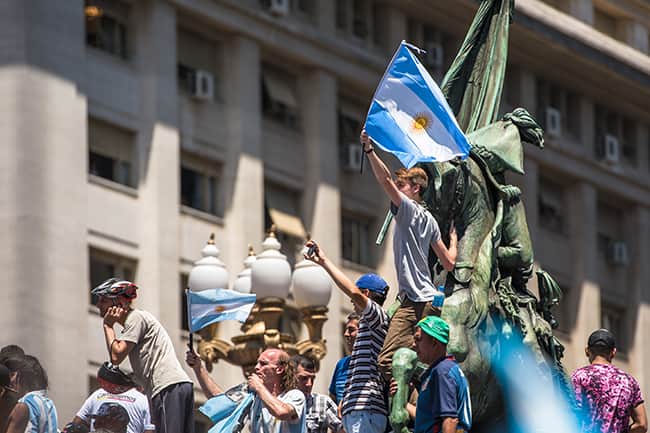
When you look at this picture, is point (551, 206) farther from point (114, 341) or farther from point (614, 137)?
point (114, 341)

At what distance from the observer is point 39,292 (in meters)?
41.6

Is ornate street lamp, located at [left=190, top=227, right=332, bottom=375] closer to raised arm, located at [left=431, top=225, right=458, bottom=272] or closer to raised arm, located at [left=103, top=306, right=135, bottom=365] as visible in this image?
raised arm, located at [left=103, top=306, right=135, bottom=365]

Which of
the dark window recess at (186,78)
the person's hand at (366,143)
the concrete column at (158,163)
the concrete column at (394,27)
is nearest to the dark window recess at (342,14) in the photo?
the concrete column at (394,27)

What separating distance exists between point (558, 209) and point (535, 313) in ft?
131

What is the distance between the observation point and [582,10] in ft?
194

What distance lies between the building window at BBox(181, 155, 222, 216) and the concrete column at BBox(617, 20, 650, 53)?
55.9ft

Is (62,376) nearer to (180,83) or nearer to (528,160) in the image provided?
(180,83)

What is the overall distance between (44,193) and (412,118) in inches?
946

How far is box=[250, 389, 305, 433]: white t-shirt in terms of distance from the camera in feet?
57.4

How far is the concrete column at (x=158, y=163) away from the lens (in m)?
44.8

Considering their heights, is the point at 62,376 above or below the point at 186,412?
above

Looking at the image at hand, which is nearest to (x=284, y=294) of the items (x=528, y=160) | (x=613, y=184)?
(x=528, y=160)

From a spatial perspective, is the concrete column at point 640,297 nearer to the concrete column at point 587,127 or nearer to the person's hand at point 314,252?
the concrete column at point 587,127

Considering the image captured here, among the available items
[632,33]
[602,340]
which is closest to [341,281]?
[602,340]
